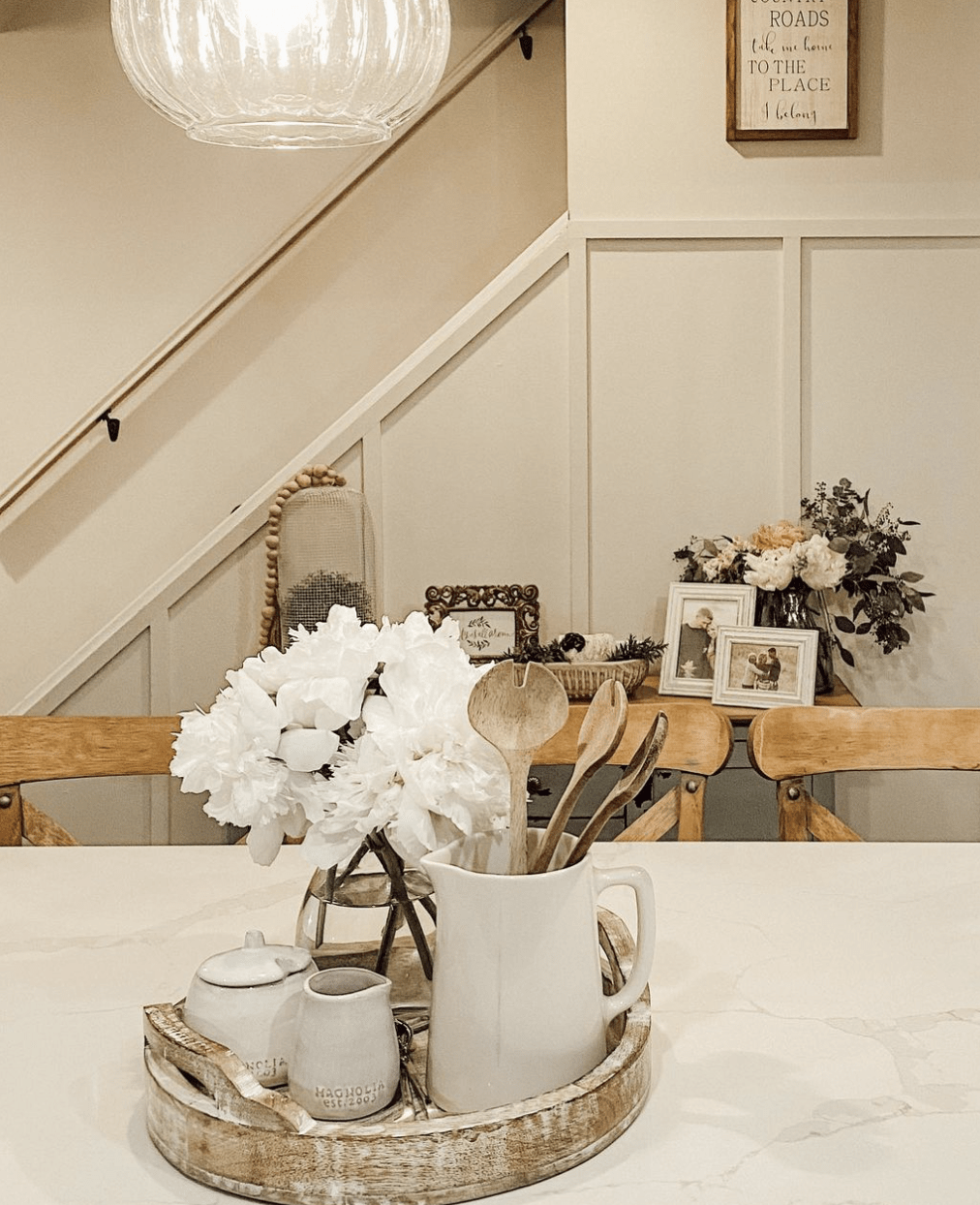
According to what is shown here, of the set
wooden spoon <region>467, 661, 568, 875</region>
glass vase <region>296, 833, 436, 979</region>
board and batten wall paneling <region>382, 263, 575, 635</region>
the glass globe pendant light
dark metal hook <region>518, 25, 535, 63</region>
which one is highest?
dark metal hook <region>518, 25, 535, 63</region>

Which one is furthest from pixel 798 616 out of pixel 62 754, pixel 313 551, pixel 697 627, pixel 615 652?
pixel 62 754

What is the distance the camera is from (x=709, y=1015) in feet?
3.50

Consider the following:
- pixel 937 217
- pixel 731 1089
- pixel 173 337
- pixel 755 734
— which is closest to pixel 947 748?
pixel 755 734

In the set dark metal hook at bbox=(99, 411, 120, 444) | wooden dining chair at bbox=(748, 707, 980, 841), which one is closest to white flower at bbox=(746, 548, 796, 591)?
wooden dining chair at bbox=(748, 707, 980, 841)

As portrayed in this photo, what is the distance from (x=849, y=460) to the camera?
10.5ft

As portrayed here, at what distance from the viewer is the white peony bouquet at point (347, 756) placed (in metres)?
0.89

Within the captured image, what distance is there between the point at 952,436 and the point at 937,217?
1.80ft

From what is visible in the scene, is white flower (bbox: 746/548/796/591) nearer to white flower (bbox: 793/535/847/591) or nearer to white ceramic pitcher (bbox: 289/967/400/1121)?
white flower (bbox: 793/535/847/591)

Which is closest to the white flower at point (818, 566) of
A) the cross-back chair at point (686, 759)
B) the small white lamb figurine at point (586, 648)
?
the small white lamb figurine at point (586, 648)

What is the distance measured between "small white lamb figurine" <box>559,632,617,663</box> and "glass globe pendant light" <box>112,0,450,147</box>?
1.62 metres

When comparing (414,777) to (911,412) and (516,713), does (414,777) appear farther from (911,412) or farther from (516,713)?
(911,412)

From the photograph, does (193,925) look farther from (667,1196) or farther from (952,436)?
(952,436)

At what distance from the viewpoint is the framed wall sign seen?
3074 millimetres

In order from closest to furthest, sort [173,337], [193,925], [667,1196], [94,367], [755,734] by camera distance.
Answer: [667,1196]
[193,925]
[755,734]
[173,337]
[94,367]
